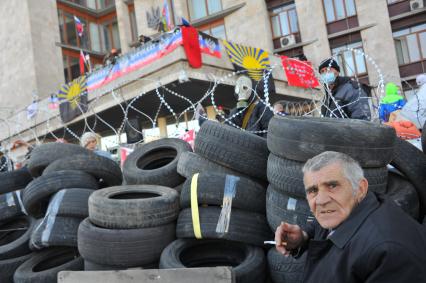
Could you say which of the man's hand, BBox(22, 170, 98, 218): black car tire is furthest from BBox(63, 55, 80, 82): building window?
the man's hand

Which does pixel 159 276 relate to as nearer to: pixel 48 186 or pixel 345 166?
pixel 345 166

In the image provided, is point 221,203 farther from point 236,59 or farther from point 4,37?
point 4,37

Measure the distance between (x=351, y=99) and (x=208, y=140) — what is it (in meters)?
2.59

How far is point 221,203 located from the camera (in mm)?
3898

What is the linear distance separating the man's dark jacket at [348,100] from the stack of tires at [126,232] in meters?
3.00

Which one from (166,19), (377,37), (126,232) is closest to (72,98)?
(166,19)

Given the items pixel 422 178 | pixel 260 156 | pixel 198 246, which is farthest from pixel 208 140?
pixel 422 178

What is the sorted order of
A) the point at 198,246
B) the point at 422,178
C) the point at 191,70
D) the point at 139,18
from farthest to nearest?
the point at 139,18, the point at 191,70, the point at 198,246, the point at 422,178

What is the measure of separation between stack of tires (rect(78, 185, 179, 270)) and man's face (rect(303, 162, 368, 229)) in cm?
238

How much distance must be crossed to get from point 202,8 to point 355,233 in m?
28.5

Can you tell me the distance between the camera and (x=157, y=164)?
242 inches

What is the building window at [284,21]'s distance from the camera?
86.9 feet

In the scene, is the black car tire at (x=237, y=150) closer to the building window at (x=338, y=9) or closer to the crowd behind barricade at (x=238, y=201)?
the crowd behind barricade at (x=238, y=201)

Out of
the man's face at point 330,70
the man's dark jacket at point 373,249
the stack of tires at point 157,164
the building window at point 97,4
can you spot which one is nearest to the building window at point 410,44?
the man's face at point 330,70
